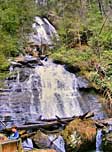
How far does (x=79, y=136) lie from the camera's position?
44.9 ft

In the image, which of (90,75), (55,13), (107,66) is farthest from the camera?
(55,13)

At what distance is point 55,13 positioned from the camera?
27.6 metres

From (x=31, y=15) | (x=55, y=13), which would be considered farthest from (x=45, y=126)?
(x=55, y=13)

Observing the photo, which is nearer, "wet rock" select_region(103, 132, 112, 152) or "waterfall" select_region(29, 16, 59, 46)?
"wet rock" select_region(103, 132, 112, 152)

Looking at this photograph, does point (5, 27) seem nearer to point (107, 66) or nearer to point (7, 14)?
point (7, 14)

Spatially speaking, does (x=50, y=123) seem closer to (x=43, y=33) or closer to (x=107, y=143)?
(x=107, y=143)

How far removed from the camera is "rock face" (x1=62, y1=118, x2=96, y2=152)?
532 inches

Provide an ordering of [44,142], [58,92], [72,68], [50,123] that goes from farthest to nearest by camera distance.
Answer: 1. [72,68]
2. [58,92]
3. [50,123]
4. [44,142]

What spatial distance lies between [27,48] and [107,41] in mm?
5680

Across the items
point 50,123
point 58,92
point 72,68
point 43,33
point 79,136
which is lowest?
point 79,136

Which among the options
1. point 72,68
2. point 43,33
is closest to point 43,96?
point 72,68

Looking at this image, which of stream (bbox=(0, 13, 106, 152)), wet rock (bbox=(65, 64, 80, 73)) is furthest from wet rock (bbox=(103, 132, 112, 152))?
wet rock (bbox=(65, 64, 80, 73))

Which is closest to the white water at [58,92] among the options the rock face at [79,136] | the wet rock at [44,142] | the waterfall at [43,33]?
the rock face at [79,136]

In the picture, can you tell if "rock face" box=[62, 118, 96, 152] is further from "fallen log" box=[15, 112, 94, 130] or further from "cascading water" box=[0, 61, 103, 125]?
"cascading water" box=[0, 61, 103, 125]
